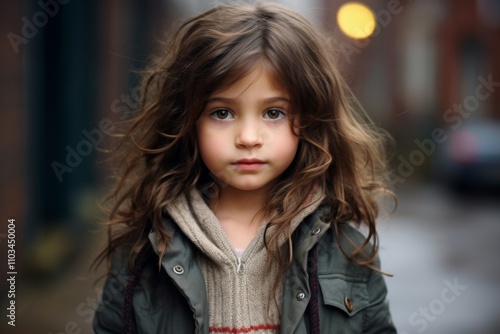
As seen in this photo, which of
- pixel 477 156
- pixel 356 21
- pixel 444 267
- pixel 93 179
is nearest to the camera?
pixel 356 21

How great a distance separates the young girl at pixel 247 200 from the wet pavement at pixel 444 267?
48cm

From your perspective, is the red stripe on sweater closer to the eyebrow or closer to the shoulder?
the shoulder

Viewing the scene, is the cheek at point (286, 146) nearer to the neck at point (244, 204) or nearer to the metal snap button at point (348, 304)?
the neck at point (244, 204)

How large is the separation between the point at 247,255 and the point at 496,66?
23.5 meters

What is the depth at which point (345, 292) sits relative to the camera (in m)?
2.34

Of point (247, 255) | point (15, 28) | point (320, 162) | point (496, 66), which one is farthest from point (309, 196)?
point (496, 66)

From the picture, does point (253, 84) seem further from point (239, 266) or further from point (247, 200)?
point (239, 266)

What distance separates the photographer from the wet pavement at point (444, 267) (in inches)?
233

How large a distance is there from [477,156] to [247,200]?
1258 cm

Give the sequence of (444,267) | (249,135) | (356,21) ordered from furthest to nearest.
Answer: (444,267)
(356,21)
(249,135)

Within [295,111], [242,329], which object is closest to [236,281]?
[242,329]

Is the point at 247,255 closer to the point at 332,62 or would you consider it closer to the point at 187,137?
the point at 187,137

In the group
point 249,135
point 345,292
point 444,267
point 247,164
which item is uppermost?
point 249,135

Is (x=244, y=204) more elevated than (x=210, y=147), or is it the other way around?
(x=210, y=147)
